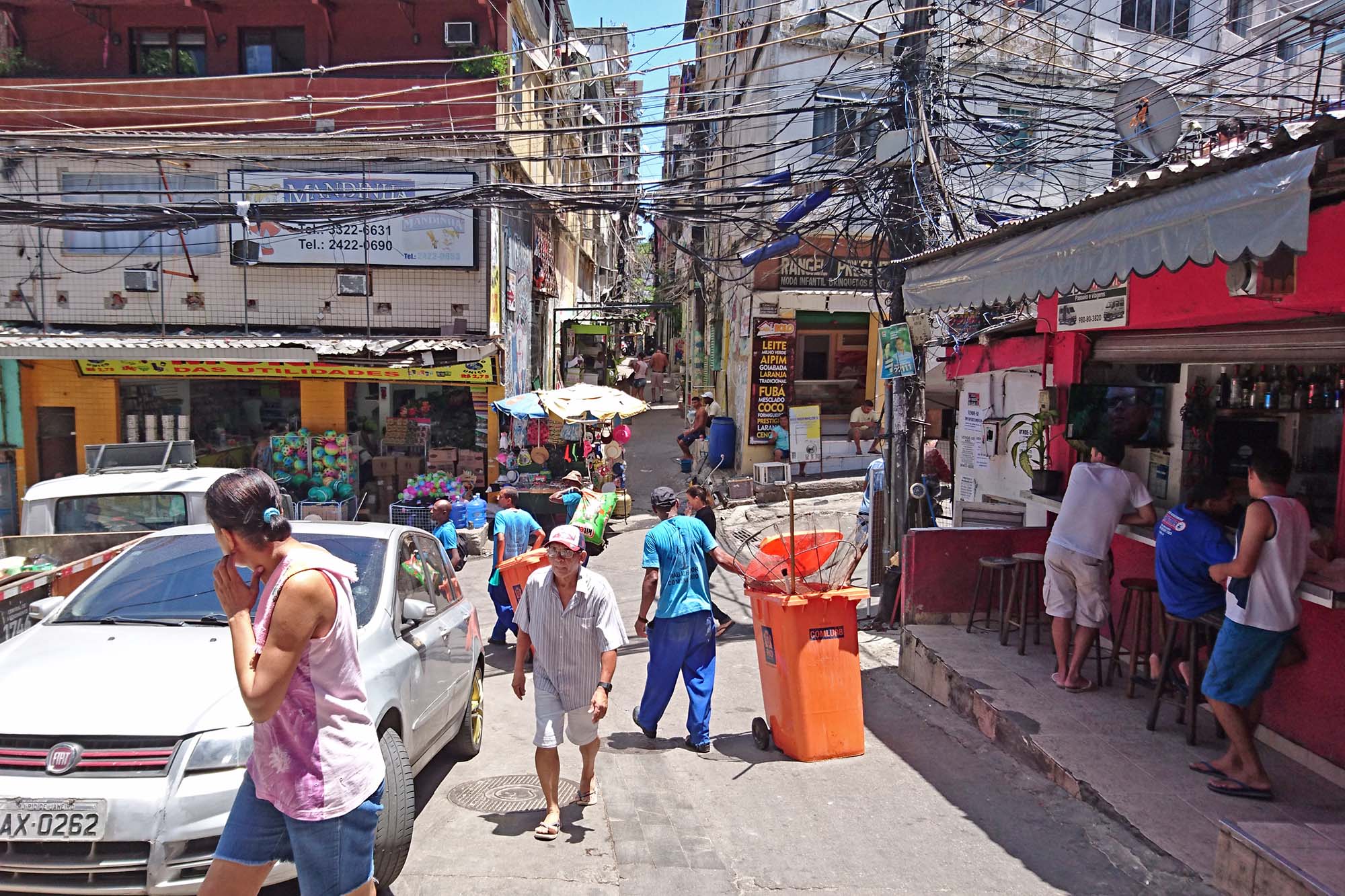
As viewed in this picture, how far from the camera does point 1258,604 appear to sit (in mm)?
4691

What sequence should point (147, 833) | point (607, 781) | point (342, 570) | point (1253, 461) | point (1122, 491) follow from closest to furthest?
point (342, 570) → point (147, 833) → point (1253, 461) → point (607, 781) → point (1122, 491)

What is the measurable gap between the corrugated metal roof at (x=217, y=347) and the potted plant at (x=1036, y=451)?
9.59 meters

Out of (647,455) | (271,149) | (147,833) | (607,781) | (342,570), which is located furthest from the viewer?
(647,455)

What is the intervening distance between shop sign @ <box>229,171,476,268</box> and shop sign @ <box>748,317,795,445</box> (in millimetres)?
5974

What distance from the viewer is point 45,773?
3457 mm

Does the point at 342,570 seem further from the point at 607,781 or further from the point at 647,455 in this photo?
the point at 647,455

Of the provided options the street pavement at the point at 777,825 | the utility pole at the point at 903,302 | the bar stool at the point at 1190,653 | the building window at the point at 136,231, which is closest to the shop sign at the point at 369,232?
the building window at the point at 136,231

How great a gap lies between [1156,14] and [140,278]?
1954 cm

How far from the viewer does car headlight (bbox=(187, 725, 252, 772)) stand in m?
3.53

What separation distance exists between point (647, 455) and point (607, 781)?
63.6 ft

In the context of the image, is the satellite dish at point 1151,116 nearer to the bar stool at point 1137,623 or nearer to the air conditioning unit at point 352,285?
the bar stool at point 1137,623

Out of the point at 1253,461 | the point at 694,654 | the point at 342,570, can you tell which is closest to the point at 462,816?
the point at 694,654

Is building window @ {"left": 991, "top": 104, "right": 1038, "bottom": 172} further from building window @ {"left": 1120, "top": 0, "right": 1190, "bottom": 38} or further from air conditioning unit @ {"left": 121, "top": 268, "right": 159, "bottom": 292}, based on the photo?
air conditioning unit @ {"left": 121, "top": 268, "right": 159, "bottom": 292}

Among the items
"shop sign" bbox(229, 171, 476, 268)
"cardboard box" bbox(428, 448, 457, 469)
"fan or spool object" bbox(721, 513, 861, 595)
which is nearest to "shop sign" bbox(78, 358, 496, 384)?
"cardboard box" bbox(428, 448, 457, 469)
